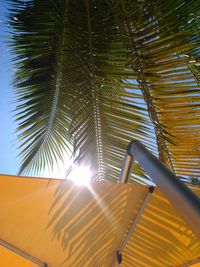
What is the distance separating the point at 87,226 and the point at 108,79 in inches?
58.2

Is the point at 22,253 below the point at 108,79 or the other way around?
below

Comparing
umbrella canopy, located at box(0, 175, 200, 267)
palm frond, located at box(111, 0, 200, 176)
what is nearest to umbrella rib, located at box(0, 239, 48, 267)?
umbrella canopy, located at box(0, 175, 200, 267)

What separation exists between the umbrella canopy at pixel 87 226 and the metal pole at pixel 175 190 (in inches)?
31.8

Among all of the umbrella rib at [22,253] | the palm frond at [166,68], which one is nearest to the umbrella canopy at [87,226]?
the umbrella rib at [22,253]

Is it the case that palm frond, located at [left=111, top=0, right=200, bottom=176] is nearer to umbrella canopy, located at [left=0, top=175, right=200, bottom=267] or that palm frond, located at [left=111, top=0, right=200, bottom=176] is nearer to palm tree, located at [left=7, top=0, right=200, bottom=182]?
palm tree, located at [left=7, top=0, right=200, bottom=182]

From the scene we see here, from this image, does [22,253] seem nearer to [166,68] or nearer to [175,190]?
[175,190]

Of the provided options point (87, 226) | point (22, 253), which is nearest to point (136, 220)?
point (87, 226)

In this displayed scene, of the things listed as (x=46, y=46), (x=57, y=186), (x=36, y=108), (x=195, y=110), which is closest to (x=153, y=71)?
(x=195, y=110)

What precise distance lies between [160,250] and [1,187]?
1702 mm

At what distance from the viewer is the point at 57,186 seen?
208 cm

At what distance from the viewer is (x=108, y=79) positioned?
2.75m

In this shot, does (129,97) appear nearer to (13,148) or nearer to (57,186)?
(57,186)

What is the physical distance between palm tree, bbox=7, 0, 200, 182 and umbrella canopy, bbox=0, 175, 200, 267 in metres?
0.51

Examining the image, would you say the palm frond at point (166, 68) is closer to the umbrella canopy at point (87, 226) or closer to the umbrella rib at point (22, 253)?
the umbrella canopy at point (87, 226)
